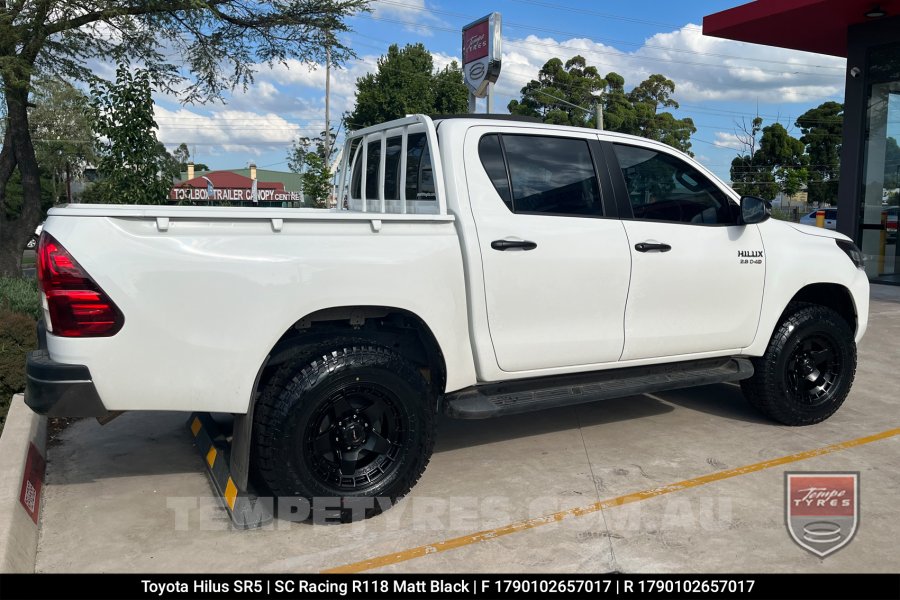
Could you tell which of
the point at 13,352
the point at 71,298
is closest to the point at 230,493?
the point at 71,298

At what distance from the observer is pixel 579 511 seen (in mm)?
3775

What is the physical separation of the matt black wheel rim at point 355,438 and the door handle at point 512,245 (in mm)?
978

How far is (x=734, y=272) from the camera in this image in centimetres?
475

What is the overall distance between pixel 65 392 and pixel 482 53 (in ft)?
30.8

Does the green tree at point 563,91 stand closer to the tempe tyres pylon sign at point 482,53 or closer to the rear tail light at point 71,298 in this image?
the tempe tyres pylon sign at point 482,53

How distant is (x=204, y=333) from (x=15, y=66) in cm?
732

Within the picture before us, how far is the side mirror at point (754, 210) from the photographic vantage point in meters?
4.64

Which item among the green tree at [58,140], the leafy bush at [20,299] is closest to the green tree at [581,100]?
the green tree at [58,140]

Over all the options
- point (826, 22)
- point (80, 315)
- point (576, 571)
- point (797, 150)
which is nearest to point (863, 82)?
point (826, 22)

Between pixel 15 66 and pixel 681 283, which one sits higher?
pixel 15 66

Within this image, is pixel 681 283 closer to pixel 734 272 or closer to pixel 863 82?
pixel 734 272

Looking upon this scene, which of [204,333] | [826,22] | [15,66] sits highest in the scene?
[826,22]

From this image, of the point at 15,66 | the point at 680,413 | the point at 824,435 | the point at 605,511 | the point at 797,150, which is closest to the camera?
the point at 605,511
